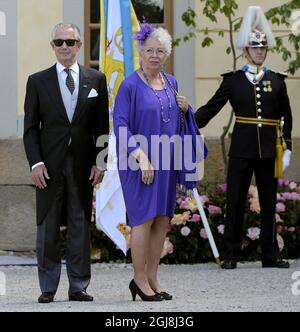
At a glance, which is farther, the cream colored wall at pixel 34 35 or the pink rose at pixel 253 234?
the cream colored wall at pixel 34 35

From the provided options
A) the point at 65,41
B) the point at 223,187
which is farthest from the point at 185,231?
the point at 65,41

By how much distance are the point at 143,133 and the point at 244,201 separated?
2.80 meters

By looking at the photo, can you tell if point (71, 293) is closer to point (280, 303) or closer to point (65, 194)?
point (65, 194)

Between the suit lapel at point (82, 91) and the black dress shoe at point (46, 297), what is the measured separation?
112 centimetres

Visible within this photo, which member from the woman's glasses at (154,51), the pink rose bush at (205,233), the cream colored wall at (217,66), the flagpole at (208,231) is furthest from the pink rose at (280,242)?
the woman's glasses at (154,51)

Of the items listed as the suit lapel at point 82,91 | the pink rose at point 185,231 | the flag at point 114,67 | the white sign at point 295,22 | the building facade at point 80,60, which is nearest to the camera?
the suit lapel at point 82,91

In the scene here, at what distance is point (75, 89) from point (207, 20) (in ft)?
14.2

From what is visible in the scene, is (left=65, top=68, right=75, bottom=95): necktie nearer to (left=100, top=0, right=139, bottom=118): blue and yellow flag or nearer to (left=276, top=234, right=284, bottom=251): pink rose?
(left=100, top=0, right=139, bottom=118): blue and yellow flag

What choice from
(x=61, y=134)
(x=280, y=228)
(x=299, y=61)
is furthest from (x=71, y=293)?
(x=299, y=61)

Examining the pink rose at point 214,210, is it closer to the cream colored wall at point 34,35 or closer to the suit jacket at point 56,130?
the cream colored wall at point 34,35

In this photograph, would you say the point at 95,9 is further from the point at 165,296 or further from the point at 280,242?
the point at 165,296

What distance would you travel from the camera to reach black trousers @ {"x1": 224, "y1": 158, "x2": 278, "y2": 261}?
10.6 m

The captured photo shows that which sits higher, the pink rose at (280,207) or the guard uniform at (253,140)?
the guard uniform at (253,140)

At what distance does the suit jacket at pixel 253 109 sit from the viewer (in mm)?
10539
